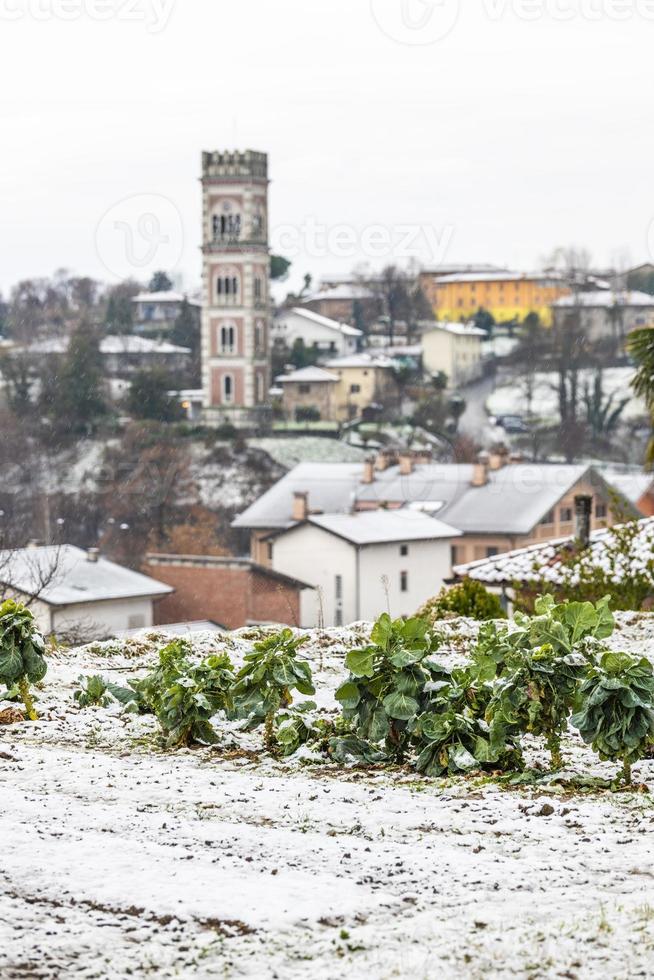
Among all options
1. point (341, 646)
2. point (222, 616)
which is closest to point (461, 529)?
point (222, 616)

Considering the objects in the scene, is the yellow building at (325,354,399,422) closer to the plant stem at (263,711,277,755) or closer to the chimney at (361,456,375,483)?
the chimney at (361,456,375,483)

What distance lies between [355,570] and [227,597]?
3817 mm

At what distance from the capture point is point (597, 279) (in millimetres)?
125000

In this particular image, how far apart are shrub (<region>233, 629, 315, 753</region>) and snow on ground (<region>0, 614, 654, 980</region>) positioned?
0.17 m

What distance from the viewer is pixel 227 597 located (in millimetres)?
46344

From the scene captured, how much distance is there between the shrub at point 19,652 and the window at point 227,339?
97.8 m

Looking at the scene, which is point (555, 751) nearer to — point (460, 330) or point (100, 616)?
point (100, 616)

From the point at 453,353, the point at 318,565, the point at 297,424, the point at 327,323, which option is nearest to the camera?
the point at 318,565

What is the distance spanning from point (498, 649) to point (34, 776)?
7.23 ft

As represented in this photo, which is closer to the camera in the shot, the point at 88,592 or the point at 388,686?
the point at 388,686

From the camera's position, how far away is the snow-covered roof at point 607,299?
117438mm

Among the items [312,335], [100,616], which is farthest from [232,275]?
[100,616]

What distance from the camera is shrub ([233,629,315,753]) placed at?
752 centimetres

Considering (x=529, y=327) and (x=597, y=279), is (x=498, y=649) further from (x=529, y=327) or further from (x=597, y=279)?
(x=597, y=279)
